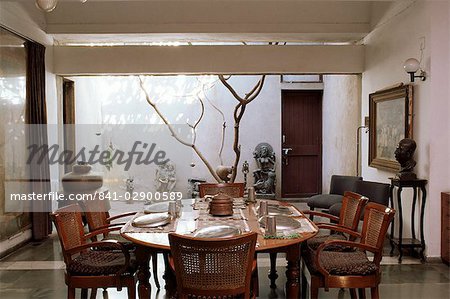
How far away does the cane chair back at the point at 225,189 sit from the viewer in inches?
162

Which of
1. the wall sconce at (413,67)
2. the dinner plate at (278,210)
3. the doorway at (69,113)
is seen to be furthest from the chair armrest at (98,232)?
the doorway at (69,113)

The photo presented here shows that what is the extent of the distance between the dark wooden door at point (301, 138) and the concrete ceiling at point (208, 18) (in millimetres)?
2851

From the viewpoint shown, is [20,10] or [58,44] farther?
[58,44]

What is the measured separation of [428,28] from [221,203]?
107 inches

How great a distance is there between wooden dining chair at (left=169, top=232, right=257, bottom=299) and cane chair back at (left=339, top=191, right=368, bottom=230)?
4.10ft

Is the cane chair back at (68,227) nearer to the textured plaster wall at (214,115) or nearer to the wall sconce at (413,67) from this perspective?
the wall sconce at (413,67)

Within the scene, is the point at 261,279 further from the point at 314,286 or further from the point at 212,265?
the point at 212,265

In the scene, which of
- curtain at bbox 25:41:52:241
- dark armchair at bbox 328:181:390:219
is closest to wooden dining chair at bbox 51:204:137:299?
curtain at bbox 25:41:52:241

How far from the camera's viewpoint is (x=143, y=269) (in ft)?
7.95

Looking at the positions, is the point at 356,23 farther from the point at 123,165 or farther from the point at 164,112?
the point at 123,165

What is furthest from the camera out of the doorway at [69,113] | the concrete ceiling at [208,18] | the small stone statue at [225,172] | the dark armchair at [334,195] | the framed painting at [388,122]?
the small stone statue at [225,172]

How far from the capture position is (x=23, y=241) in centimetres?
475

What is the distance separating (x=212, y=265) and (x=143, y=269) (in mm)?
600

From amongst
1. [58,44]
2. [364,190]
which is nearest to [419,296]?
[364,190]
